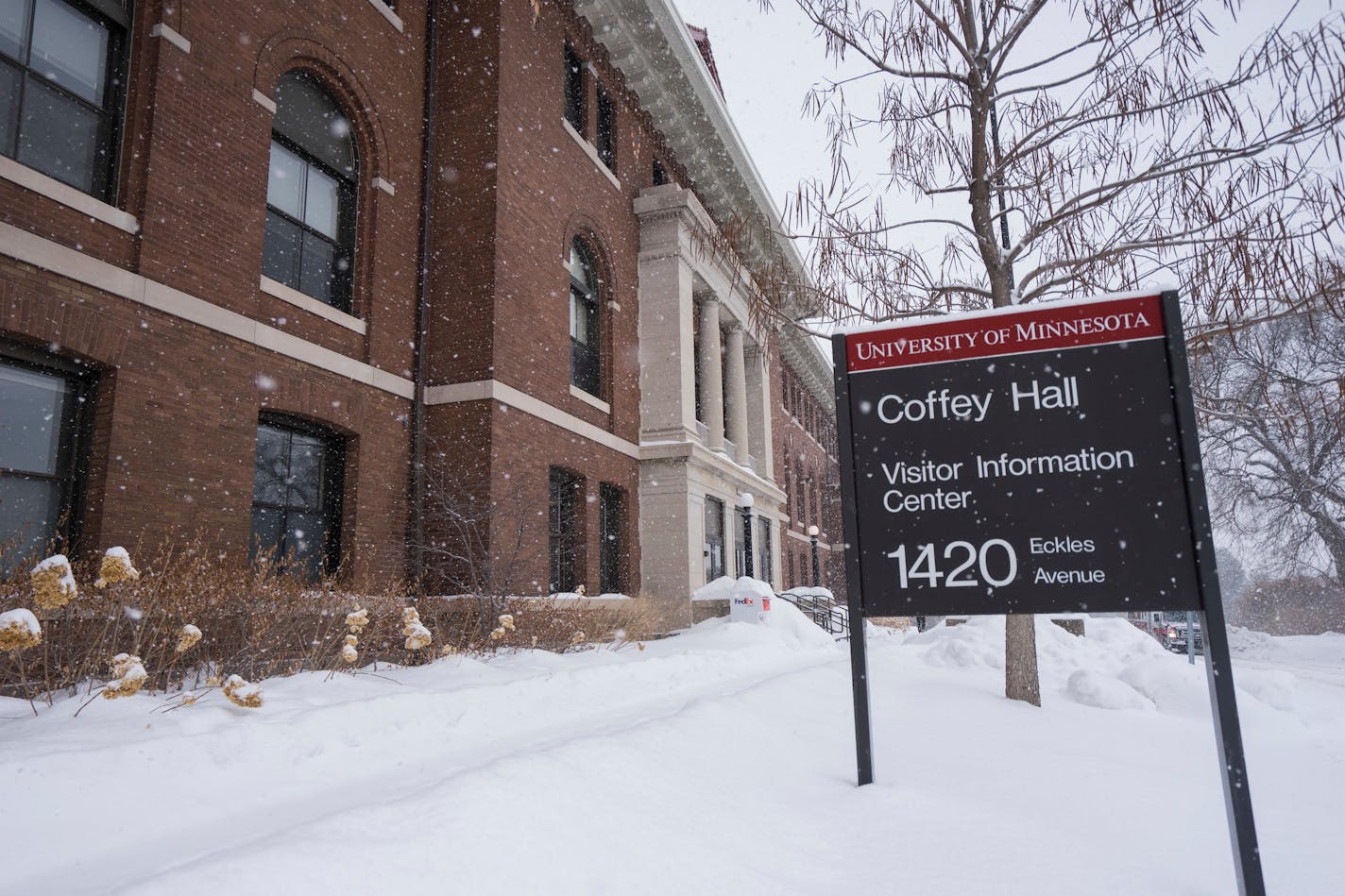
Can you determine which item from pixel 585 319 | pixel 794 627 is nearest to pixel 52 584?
pixel 585 319

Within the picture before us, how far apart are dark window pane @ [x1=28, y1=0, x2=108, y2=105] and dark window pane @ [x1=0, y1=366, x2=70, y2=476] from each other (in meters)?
2.85

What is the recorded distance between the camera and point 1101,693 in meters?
7.03

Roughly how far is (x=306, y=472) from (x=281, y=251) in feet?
9.23

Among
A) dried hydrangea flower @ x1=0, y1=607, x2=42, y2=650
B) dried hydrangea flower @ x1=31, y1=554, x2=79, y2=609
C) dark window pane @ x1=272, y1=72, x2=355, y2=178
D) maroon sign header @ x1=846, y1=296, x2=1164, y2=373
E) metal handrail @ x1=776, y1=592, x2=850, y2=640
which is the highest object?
dark window pane @ x1=272, y1=72, x2=355, y2=178

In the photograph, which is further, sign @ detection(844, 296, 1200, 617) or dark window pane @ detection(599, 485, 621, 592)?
dark window pane @ detection(599, 485, 621, 592)

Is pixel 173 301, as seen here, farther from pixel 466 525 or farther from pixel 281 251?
pixel 466 525

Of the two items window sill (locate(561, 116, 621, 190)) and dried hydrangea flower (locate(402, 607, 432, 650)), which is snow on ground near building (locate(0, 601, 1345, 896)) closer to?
dried hydrangea flower (locate(402, 607, 432, 650))

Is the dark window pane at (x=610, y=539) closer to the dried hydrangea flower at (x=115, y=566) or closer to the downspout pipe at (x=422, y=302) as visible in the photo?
the downspout pipe at (x=422, y=302)

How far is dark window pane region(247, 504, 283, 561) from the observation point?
9.41 metres

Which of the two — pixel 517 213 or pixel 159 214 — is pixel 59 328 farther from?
pixel 517 213

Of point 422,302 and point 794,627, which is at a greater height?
point 422,302

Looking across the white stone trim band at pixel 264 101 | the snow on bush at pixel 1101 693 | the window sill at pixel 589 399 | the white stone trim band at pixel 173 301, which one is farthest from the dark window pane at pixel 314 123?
the snow on bush at pixel 1101 693

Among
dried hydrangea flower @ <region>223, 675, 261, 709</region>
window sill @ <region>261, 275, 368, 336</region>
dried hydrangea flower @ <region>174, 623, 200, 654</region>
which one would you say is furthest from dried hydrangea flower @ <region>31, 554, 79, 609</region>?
window sill @ <region>261, 275, 368, 336</region>

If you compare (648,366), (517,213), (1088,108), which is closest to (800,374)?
(648,366)
